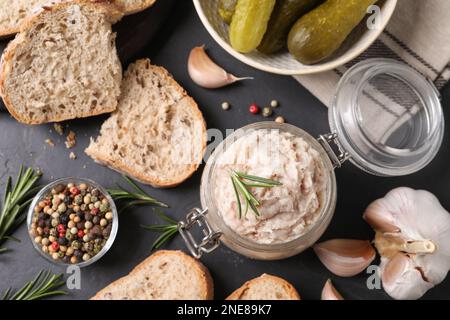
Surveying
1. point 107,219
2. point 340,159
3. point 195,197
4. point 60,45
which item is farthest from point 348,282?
point 60,45

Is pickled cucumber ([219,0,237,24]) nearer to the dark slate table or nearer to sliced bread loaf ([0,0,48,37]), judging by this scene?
the dark slate table

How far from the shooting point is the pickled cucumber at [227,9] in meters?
1.74

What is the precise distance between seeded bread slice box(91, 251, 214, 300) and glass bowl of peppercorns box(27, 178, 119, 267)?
0.13m

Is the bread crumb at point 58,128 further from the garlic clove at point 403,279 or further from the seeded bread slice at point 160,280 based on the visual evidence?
the garlic clove at point 403,279

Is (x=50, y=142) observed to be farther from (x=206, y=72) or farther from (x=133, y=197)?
(x=206, y=72)

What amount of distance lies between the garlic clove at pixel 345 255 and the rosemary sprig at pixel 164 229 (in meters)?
0.50

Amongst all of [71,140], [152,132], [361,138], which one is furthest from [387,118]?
[71,140]

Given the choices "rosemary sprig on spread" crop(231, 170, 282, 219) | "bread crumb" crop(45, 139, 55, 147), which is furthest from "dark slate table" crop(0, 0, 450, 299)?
"rosemary sprig on spread" crop(231, 170, 282, 219)

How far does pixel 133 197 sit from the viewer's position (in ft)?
6.63

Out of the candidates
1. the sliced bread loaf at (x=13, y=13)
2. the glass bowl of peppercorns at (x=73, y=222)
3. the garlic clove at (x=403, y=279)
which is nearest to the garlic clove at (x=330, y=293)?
the garlic clove at (x=403, y=279)

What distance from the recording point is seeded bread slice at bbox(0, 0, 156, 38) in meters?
1.95

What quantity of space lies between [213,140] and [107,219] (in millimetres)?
470

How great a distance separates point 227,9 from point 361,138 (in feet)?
1.91

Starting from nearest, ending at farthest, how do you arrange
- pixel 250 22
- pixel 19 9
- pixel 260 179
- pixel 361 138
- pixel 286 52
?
1. pixel 260 179
2. pixel 250 22
3. pixel 361 138
4. pixel 286 52
5. pixel 19 9
